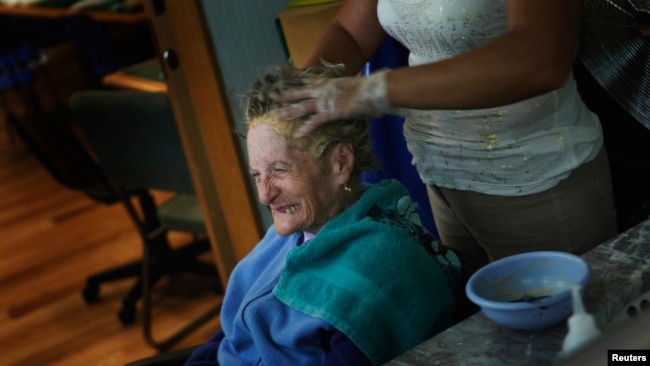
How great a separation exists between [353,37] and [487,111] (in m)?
0.35

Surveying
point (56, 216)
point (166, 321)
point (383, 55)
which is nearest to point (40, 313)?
point (166, 321)

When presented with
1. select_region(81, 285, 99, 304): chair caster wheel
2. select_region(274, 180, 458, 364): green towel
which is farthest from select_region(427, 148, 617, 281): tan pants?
select_region(81, 285, 99, 304): chair caster wheel

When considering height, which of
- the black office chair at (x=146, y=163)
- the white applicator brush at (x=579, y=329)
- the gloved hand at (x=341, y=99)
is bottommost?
the black office chair at (x=146, y=163)

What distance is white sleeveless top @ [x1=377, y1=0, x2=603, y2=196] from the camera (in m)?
1.65

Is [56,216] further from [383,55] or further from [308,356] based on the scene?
[308,356]

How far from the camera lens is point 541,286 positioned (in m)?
1.43

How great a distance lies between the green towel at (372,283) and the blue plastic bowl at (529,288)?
0.78ft

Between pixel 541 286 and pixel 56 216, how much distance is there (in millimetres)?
4696

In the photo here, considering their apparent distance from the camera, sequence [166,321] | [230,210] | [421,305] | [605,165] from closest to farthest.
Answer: [421,305]
[605,165]
[230,210]
[166,321]

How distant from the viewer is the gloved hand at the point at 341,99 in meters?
1.52

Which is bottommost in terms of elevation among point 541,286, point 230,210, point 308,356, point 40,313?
point 40,313

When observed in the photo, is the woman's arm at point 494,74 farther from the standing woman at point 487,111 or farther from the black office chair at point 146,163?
the black office chair at point 146,163

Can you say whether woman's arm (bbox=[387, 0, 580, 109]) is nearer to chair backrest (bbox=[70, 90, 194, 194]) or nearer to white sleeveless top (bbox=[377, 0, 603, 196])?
white sleeveless top (bbox=[377, 0, 603, 196])

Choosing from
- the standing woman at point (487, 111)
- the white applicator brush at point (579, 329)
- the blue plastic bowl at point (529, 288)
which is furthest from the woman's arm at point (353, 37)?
the white applicator brush at point (579, 329)
